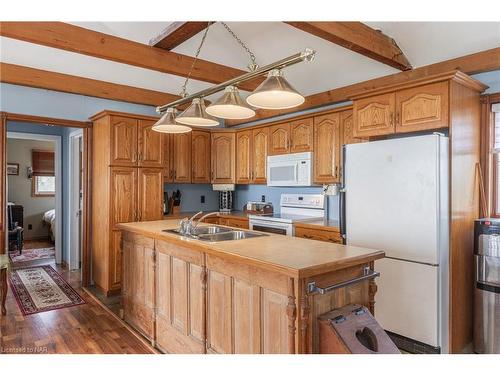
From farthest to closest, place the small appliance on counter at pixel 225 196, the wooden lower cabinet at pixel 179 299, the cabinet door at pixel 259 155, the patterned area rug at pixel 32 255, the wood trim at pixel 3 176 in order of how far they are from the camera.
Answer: the patterned area rug at pixel 32 255 < the small appliance on counter at pixel 225 196 < the cabinet door at pixel 259 155 < the wood trim at pixel 3 176 < the wooden lower cabinet at pixel 179 299

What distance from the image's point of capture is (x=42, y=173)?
26.0 ft

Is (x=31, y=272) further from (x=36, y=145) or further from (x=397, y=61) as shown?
(x=397, y=61)

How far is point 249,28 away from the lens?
3.18 metres

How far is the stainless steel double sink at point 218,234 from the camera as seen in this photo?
2.69 m

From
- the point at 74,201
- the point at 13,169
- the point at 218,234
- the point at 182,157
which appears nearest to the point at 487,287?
the point at 218,234

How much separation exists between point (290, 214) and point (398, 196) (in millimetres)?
1968

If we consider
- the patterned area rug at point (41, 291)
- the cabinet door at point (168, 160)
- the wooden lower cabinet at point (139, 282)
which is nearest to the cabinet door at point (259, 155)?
the cabinet door at point (168, 160)

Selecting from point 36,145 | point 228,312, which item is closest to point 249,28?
point 228,312

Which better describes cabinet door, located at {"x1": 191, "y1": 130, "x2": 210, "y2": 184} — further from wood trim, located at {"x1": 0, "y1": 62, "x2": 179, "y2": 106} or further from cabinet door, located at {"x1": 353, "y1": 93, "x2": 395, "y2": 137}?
cabinet door, located at {"x1": 353, "y1": 93, "x2": 395, "y2": 137}

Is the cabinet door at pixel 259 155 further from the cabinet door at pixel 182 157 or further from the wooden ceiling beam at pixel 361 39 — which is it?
the wooden ceiling beam at pixel 361 39

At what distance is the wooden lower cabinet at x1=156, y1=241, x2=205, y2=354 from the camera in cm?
231

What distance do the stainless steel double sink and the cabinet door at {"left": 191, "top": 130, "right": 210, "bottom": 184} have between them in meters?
2.00

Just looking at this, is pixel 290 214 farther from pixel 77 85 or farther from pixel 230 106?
pixel 77 85

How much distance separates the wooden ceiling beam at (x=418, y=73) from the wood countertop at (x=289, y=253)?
1674 millimetres
